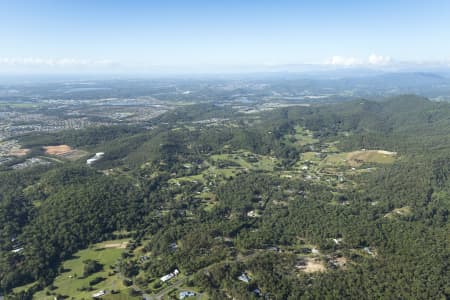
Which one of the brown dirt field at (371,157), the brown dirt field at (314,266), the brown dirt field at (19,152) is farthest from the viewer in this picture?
the brown dirt field at (19,152)

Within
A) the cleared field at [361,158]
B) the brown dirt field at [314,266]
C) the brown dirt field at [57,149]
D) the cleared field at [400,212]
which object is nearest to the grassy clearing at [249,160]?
the cleared field at [361,158]

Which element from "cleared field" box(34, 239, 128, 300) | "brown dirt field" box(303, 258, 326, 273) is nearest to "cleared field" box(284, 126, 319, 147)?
"brown dirt field" box(303, 258, 326, 273)

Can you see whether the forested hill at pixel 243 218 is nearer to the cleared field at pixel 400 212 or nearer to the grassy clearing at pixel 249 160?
the cleared field at pixel 400 212

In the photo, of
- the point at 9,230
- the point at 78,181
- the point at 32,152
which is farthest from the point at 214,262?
the point at 32,152

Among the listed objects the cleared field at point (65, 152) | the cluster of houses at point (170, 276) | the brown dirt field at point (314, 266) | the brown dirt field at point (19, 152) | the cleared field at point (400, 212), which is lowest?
the cleared field at point (400, 212)

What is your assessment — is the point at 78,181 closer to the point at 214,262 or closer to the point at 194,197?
the point at 194,197
